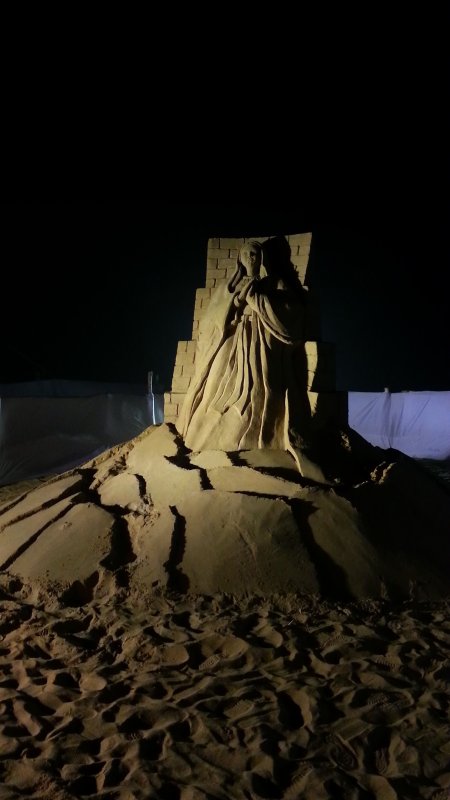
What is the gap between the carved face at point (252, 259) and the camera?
16.1 feet

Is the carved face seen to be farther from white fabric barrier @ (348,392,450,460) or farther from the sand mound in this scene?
white fabric barrier @ (348,392,450,460)

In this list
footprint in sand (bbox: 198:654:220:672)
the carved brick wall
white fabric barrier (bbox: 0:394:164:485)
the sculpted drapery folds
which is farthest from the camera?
white fabric barrier (bbox: 0:394:164:485)

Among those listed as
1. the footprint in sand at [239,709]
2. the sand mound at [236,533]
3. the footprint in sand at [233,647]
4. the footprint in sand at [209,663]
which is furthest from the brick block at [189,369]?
the footprint in sand at [239,709]

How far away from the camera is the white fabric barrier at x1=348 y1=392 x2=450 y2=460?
11102mm

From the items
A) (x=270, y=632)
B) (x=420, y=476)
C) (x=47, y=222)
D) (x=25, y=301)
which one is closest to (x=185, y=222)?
(x=47, y=222)

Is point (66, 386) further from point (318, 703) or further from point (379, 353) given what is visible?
point (379, 353)

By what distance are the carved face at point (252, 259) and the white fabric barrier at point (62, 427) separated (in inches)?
197

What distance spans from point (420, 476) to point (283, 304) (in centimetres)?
182

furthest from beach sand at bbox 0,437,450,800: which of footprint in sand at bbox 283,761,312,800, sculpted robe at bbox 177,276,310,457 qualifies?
sculpted robe at bbox 177,276,310,457

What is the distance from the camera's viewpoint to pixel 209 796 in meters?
2.12

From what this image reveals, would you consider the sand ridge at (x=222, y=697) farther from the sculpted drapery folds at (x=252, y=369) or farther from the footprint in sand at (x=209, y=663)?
the sculpted drapery folds at (x=252, y=369)

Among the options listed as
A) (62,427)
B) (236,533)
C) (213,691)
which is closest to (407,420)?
(62,427)

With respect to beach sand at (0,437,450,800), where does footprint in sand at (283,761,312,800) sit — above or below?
above

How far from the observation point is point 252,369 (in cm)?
471
